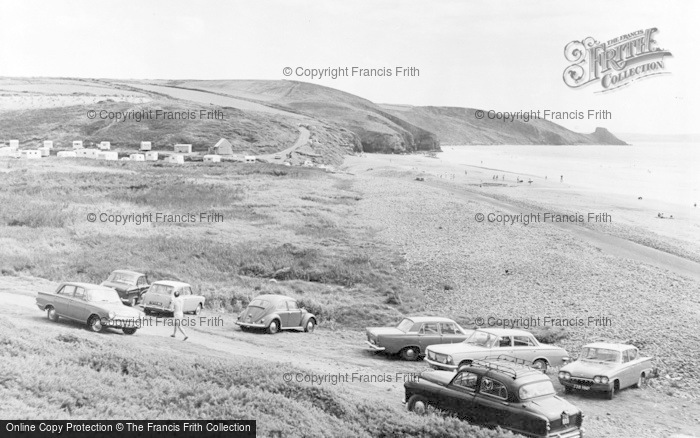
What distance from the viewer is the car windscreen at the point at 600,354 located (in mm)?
11453

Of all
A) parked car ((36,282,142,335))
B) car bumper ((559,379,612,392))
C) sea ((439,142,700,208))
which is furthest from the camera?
sea ((439,142,700,208))

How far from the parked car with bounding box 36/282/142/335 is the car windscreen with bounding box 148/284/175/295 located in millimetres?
1688

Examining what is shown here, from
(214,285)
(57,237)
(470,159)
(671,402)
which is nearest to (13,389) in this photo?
(214,285)

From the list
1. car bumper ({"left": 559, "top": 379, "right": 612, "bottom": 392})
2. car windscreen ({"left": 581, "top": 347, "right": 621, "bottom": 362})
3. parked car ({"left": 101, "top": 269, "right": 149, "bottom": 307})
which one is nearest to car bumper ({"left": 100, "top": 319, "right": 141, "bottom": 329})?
parked car ({"left": 101, "top": 269, "right": 149, "bottom": 307})

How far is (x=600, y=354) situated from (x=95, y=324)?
962 centimetres

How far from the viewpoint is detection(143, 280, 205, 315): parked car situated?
14.1 m

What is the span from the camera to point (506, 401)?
8.57 meters

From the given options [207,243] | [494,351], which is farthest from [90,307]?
[494,351]

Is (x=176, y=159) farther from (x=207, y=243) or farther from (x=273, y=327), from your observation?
Result: (x=273, y=327)

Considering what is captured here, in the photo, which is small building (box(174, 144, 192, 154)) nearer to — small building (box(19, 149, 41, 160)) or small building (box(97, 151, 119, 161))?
small building (box(97, 151, 119, 161))

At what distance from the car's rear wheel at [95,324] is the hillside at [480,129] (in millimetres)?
13738

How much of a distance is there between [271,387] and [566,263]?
11526 mm

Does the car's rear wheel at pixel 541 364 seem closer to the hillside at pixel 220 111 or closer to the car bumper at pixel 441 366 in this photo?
the car bumper at pixel 441 366

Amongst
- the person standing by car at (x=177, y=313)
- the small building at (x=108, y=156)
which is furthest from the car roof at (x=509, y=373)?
the small building at (x=108, y=156)
